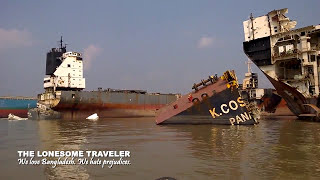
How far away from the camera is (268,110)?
29047 millimetres

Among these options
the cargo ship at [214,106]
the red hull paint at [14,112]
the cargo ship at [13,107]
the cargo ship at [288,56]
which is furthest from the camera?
the cargo ship at [13,107]

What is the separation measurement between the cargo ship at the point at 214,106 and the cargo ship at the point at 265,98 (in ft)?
46.1

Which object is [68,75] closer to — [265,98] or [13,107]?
[13,107]

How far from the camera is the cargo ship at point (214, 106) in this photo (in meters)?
14.6

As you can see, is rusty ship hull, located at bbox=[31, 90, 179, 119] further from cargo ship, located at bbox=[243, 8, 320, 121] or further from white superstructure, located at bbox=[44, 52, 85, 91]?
cargo ship, located at bbox=[243, 8, 320, 121]

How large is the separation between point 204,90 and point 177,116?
240 cm

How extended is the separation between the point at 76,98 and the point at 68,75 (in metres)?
6.01

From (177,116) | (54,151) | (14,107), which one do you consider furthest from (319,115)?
(14,107)

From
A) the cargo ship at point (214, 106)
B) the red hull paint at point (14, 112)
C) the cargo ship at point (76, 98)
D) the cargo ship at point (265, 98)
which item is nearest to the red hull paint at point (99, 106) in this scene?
the cargo ship at point (76, 98)

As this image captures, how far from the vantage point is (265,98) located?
2947 centimetres

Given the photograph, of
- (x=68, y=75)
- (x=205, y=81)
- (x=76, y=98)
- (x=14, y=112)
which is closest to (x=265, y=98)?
(x=205, y=81)

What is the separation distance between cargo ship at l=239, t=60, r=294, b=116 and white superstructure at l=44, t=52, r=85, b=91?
22623 mm

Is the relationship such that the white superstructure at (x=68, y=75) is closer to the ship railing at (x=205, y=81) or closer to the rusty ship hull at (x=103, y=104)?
the rusty ship hull at (x=103, y=104)

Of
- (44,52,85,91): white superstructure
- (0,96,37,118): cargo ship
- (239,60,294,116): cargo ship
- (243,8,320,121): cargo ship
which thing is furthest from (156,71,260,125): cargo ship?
(0,96,37,118): cargo ship
